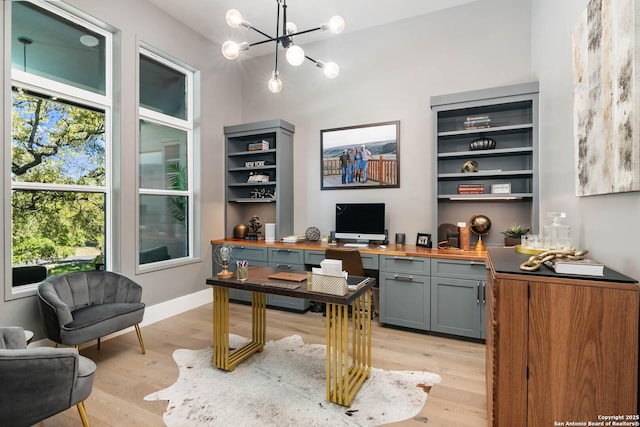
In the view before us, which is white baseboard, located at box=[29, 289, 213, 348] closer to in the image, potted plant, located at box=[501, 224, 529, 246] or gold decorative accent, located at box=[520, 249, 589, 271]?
gold decorative accent, located at box=[520, 249, 589, 271]

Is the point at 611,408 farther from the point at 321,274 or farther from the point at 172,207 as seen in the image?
the point at 172,207

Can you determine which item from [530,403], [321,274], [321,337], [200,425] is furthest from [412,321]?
[200,425]

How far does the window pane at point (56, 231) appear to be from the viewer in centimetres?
270

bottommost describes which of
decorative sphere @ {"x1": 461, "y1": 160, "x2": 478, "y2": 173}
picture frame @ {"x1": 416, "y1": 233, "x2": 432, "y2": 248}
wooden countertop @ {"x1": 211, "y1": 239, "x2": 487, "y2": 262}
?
wooden countertop @ {"x1": 211, "y1": 239, "x2": 487, "y2": 262}

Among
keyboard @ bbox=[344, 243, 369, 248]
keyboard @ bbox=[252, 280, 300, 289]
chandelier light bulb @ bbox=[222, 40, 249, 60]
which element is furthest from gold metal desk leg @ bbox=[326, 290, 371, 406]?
chandelier light bulb @ bbox=[222, 40, 249, 60]

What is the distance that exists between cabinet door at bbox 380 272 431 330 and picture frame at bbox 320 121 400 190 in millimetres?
1268

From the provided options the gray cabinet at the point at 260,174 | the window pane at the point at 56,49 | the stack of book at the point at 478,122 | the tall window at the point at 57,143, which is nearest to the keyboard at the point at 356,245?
the gray cabinet at the point at 260,174

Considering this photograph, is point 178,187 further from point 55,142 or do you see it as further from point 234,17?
point 234,17

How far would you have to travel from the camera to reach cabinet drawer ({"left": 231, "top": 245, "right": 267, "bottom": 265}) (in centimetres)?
417

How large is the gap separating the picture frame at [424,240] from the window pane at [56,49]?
152 inches

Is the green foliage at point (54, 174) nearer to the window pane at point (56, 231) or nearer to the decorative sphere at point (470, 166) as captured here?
the window pane at point (56, 231)

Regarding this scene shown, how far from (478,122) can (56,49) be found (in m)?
4.30

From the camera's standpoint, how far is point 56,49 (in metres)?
2.93

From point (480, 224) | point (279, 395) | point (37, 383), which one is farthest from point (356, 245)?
point (37, 383)
